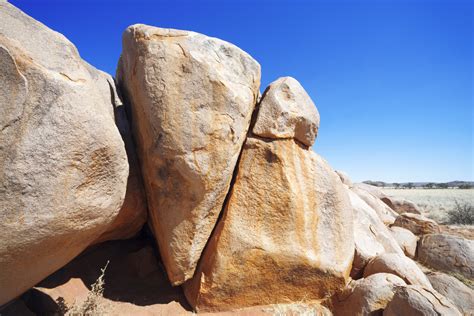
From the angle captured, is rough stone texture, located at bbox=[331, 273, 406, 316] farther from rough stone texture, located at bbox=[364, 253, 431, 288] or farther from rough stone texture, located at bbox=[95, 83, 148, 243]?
rough stone texture, located at bbox=[95, 83, 148, 243]

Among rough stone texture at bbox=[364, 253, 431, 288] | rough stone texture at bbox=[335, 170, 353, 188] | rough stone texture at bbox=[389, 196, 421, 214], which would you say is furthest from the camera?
rough stone texture at bbox=[389, 196, 421, 214]

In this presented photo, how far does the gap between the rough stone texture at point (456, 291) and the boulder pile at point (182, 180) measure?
4 centimetres

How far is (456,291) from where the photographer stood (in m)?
4.18

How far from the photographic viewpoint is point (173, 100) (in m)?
3.45

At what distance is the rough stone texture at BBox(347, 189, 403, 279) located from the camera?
4.70 meters

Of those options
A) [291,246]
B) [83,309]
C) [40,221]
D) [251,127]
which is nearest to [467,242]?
[291,246]

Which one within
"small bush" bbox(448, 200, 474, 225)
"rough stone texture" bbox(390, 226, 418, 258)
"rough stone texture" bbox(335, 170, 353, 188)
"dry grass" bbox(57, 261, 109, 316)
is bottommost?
"dry grass" bbox(57, 261, 109, 316)

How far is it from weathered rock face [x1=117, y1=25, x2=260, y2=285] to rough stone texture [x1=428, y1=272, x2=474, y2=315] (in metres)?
3.42

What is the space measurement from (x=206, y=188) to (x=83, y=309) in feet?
6.15

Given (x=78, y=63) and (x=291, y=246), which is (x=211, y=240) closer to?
(x=291, y=246)

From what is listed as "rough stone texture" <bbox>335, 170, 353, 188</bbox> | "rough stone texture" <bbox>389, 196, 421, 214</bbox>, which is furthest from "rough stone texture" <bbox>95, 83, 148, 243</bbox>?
"rough stone texture" <bbox>389, 196, 421, 214</bbox>

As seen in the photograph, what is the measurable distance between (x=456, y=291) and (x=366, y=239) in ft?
4.59

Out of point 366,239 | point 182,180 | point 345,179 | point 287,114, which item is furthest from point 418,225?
point 182,180

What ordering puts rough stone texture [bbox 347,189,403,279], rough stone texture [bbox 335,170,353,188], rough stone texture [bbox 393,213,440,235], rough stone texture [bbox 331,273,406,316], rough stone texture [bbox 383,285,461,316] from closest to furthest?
rough stone texture [bbox 383,285,461,316] < rough stone texture [bbox 331,273,406,316] < rough stone texture [bbox 347,189,403,279] < rough stone texture [bbox 393,213,440,235] < rough stone texture [bbox 335,170,353,188]
